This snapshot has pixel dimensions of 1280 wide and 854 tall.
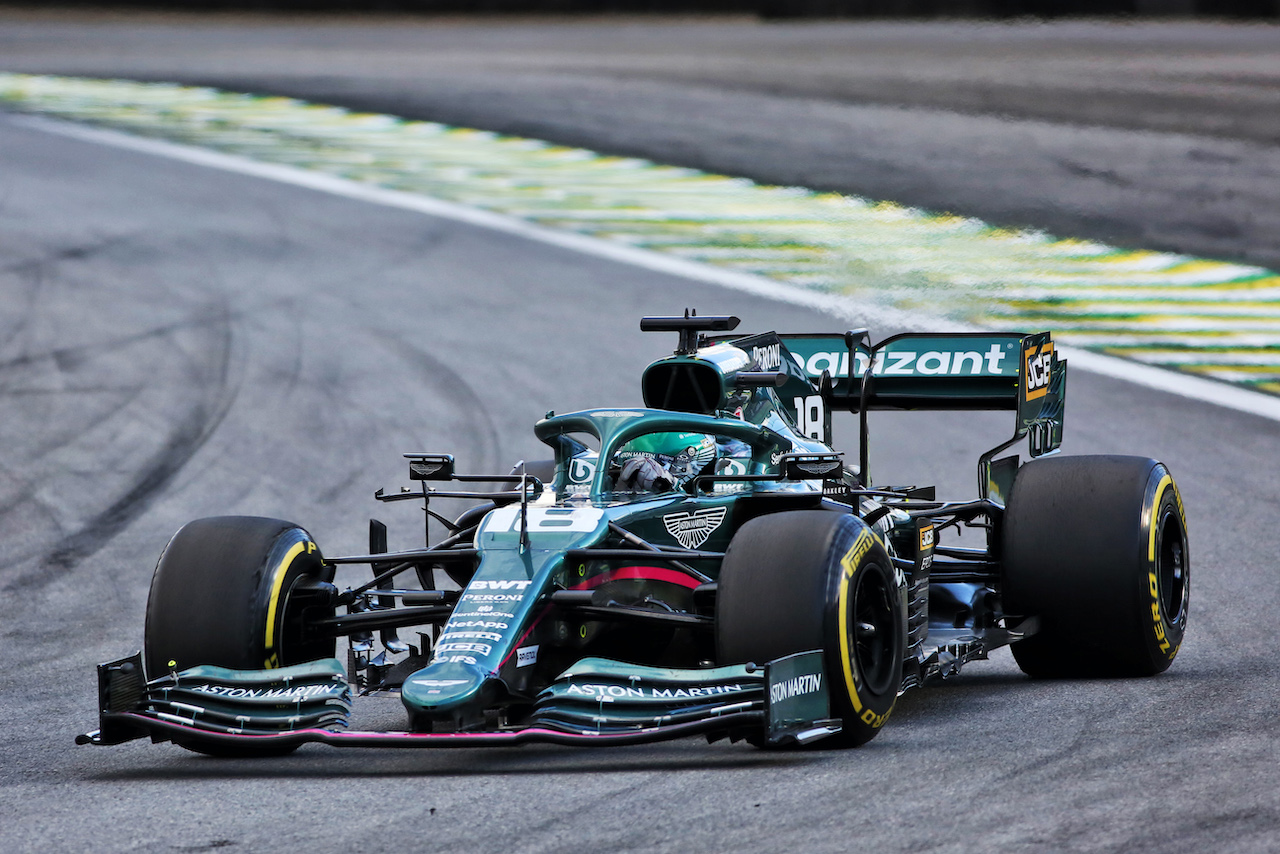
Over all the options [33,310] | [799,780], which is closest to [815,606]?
[799,780]

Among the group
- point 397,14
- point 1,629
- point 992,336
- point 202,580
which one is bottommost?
point 1,629

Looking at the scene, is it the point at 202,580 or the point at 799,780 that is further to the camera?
the point at 202,580

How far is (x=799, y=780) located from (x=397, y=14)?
144 ft

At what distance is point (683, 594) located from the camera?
834 cm

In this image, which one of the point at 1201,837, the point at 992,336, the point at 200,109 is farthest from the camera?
the point at 200,109

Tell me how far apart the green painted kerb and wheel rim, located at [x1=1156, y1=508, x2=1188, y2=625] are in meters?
7.77

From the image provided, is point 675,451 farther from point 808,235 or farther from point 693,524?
point 808,235

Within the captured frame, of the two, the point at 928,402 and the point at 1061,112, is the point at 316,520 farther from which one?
the point at 1061,112

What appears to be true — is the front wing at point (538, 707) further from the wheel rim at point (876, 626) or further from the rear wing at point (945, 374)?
the rear wing at point (945, 374)

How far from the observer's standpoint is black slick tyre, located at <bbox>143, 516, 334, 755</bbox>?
825 cm

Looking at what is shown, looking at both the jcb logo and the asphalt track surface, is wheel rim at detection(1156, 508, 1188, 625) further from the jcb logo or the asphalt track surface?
the jcb logo

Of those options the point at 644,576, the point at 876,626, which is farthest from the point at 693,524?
the point at 876,626

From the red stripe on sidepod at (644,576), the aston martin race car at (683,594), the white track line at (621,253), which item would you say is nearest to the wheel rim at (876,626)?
the aston martin race car at (683,594)

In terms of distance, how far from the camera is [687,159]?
1102 inches
